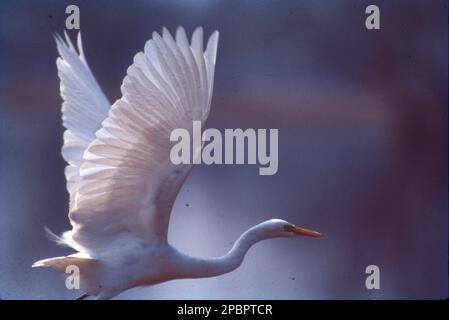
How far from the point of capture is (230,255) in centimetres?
212

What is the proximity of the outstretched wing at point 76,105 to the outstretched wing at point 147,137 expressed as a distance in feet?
1.07

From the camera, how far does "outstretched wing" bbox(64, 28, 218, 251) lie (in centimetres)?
172

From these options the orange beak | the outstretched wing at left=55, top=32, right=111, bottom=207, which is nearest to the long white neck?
the orange beak

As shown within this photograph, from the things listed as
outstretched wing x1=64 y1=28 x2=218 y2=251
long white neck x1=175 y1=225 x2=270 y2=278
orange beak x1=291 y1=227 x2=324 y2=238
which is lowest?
long white neck x1=175 y1=225 x2=270 y2=278

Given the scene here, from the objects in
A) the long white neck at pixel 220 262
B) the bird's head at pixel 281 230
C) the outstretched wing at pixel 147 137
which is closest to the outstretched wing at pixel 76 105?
the outstretched wing at pixel 147 137

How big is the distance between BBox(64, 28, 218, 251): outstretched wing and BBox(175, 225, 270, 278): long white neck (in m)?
0.16

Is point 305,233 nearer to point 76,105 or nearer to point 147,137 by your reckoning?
point 147,137

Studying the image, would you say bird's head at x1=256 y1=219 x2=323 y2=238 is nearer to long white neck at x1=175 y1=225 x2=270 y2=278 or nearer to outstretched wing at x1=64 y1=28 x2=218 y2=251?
long white neck at x1=175 y1=225 x2=270 y2=278

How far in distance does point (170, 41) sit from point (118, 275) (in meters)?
0.73

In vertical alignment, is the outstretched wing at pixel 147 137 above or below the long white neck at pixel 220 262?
above

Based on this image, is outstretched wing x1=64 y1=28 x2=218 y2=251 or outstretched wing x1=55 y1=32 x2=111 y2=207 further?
outstretched wing x1=55 y1=32 x2=111 y2=207

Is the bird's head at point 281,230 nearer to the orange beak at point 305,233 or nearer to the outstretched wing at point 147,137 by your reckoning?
the orange beak at point 305,233

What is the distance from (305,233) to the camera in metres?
2.18

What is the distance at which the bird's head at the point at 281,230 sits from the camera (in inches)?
84.5
